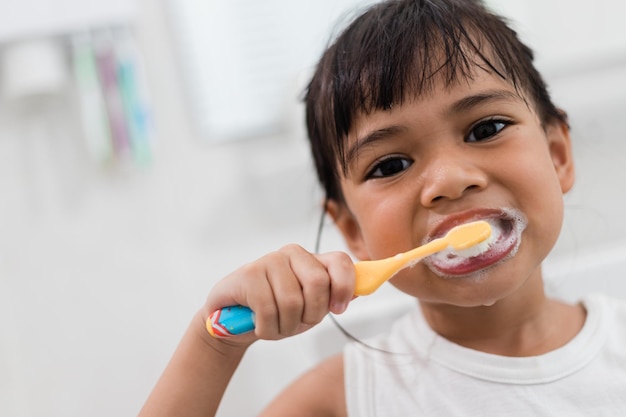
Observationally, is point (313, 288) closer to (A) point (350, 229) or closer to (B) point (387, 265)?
(B) point (387, 265)

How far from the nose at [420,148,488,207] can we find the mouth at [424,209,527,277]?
0.02m

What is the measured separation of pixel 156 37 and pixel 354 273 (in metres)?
0.82

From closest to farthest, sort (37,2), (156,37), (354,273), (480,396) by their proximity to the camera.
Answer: (354,273), (480,396), (37,2), (156,37)

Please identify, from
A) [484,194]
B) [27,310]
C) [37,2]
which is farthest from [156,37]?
[484,194]

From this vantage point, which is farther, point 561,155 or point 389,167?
point 561,155

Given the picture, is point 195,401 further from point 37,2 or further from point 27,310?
point 37,2

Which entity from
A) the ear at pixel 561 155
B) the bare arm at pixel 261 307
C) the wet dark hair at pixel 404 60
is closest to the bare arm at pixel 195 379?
the bare arm at pixel 261 307

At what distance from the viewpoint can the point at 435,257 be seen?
0.63m

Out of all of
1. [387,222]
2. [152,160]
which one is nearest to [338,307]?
[387,222]

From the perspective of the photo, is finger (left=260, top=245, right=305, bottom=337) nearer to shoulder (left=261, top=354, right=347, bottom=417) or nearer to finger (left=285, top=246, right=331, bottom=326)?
finger (left=285, top=246, right=331, bottom=326)

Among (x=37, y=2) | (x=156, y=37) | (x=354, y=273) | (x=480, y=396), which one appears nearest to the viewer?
(x=354, y=273)

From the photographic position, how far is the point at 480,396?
0.70 meters

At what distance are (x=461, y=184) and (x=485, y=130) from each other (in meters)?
0.08

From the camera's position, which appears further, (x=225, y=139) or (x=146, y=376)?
(x=225, y=139)
